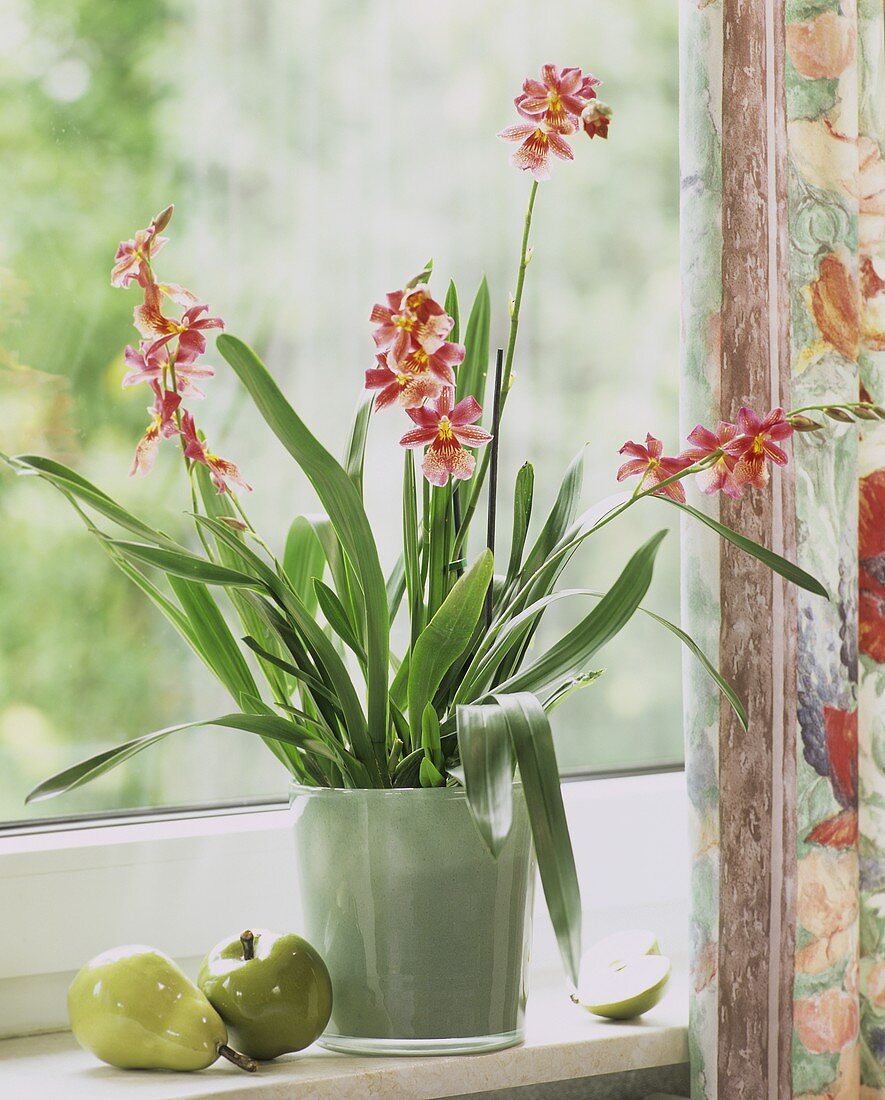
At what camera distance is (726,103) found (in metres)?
0.88

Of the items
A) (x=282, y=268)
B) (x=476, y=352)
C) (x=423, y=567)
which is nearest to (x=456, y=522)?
(x=423, y=567)

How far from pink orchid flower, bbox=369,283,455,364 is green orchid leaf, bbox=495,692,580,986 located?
22cm

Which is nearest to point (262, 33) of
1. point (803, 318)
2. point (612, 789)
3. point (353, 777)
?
point (803, 318)

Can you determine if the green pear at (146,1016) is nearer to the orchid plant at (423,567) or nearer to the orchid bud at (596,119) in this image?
the orchid plant at (423,567)

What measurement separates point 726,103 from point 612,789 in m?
0.64

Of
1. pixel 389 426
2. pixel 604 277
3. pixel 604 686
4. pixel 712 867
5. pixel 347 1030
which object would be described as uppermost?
pixel 604 277

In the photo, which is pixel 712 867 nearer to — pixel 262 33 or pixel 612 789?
pixel 612 789

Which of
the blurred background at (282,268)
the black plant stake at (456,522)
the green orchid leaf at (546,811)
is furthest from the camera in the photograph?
the blurred background at (282,268)

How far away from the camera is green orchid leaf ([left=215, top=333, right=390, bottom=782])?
28.9 inches

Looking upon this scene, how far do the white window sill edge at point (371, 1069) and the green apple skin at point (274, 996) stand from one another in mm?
21

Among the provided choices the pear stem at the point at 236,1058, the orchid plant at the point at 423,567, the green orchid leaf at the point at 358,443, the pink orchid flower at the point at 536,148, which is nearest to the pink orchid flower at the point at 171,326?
the orchid plant at the point at 423,567

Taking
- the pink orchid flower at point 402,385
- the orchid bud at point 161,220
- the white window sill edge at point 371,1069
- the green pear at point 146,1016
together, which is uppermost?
the orchid bud at point 161,220

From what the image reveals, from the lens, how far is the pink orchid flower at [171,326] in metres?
0.79

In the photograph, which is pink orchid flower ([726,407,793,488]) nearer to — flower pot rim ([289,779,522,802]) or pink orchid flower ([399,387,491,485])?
pink orchid flower ([399,387,491,485])
